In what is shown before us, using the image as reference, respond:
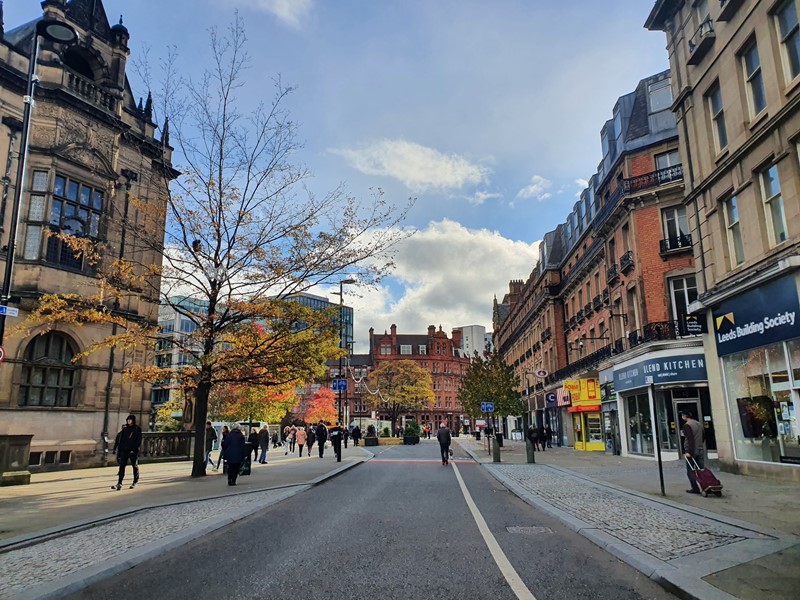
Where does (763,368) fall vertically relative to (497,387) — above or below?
below

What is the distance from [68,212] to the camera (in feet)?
70.0

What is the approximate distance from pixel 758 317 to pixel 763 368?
1.33 meters

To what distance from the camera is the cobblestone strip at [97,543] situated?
5.86 meters

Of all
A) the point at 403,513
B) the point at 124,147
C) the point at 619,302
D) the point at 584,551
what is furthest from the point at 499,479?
the point at 124,147

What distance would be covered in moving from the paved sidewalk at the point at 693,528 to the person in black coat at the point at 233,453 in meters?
7.06

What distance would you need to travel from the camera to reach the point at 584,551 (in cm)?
698

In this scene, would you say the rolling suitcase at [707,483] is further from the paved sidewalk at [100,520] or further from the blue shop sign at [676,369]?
the blue shop sign at [676,369]

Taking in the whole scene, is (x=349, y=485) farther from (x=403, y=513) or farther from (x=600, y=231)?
(x=600, y=231)

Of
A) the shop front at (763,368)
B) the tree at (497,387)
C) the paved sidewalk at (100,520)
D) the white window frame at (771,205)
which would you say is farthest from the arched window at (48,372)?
the tree at (497,387)

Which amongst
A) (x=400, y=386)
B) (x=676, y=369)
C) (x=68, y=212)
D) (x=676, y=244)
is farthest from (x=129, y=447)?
Answer: (x=400, y=386)

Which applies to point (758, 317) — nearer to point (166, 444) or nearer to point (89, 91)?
point (166, 444)

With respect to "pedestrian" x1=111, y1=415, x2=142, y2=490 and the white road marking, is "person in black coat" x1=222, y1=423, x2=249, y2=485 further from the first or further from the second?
the white road marking

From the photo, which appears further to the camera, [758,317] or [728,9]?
[728,9]

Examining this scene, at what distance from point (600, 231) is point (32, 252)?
25.6m
